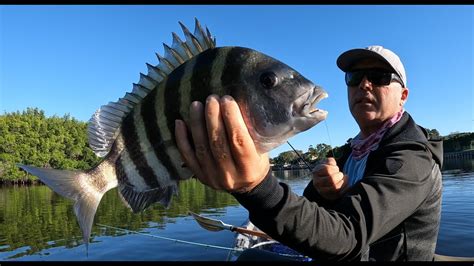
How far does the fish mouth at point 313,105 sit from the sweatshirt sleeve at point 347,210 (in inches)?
14.1

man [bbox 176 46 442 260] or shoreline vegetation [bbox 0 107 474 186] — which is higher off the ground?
shoreline vegetation [bbox 0 107 474 186]

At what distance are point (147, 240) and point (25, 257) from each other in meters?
4.79

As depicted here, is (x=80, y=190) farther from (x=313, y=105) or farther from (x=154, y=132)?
(x=313, y=105)

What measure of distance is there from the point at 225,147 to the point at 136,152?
0.76 m

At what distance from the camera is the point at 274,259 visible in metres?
3.40

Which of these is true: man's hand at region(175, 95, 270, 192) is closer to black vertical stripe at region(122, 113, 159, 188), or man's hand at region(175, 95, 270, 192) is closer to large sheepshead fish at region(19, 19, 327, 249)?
large sheepshead fish at region(19, 19, 327, 249)

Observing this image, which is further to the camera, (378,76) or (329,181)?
(378,76)

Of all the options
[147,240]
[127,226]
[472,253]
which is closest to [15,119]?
[127,226]

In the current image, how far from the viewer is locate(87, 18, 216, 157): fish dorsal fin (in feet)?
7.36

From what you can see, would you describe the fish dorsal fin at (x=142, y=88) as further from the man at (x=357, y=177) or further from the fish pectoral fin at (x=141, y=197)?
the man at (x=357, y=177)

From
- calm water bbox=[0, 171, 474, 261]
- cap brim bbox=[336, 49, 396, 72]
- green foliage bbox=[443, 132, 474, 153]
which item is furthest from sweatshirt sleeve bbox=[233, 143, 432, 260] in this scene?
green foliage bbox=[443, 132, 474, 153]

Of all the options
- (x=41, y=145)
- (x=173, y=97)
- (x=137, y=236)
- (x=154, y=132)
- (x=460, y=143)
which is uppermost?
(x=41, y=145)

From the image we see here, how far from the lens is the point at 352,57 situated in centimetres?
319

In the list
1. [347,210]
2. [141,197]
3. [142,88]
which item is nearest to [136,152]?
[141,197]
